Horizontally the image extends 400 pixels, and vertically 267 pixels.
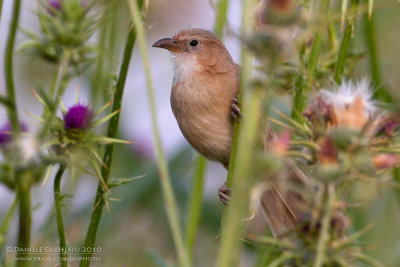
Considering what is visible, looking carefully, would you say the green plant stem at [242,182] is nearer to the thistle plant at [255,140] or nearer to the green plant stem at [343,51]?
the thistle plant at [255,140]

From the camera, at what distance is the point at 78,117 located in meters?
2.66

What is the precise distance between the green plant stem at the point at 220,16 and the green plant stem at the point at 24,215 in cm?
149

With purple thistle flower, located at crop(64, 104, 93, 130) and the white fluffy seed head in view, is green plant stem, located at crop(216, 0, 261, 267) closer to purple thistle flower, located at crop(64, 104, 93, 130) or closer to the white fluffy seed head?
the white fluffy seed head

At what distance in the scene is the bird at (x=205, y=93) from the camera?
413 centimetres

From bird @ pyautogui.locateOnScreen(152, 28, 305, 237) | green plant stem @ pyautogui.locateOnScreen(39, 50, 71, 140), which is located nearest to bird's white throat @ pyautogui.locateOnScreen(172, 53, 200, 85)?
bird @ pyautogui.locateOnScreen(152, 28, 305, 237)

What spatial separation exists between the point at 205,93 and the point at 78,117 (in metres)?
1.59

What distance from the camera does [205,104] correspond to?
13.6 ft

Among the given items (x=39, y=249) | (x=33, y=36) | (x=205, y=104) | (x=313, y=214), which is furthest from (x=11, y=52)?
(x=205, y=104)

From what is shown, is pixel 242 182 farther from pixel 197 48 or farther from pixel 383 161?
pixel 197 48

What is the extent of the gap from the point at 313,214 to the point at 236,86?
2291mm

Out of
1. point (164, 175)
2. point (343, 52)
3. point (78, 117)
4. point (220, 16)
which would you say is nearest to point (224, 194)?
point (220, 16)

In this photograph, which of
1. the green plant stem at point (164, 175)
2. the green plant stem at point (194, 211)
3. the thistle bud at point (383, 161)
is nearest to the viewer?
the green plant stem at point (164, 175)

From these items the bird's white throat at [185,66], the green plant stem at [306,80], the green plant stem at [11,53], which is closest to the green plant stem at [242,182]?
the green plant stem at [11,53]

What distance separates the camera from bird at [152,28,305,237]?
13.6 ft
